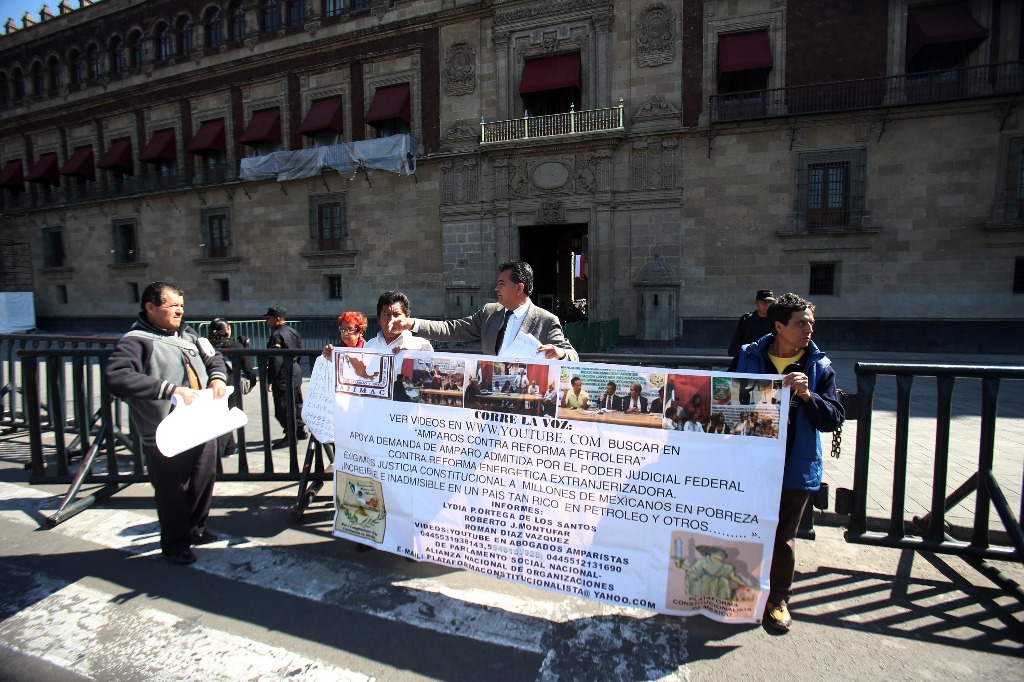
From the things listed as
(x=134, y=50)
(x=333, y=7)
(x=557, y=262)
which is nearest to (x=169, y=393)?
(x=557, y=262)

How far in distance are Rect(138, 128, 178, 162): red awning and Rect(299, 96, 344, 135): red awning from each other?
8688mm

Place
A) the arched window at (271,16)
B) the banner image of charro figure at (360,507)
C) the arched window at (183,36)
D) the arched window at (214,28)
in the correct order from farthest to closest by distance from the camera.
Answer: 1. the arched window at (183,36)
2. the arched window at (214,28)
3. the arched window at (271,16)
4. the banner image of charro figure at (360,507)

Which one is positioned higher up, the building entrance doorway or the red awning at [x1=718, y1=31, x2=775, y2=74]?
the red awning at [x1=718, y1=31, x2=775, y2=74]

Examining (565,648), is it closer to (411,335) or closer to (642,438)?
(642,438)

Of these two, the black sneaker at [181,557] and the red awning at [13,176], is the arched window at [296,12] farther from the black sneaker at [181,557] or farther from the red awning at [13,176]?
the black sneaker at [181,557]

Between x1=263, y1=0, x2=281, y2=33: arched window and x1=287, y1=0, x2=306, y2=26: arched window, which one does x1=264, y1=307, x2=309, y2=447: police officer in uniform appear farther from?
x1=263, y1=0, x2=281, y2=33: arched window

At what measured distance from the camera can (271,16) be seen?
74.4ft

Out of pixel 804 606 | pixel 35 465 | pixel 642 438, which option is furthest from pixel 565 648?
pixel 35 465

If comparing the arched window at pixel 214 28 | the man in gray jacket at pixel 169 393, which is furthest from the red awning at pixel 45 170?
the man in gray jacket at pixel 169 393

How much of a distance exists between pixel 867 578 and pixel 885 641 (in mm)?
712

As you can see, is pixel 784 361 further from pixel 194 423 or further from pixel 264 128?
pixel 264 128

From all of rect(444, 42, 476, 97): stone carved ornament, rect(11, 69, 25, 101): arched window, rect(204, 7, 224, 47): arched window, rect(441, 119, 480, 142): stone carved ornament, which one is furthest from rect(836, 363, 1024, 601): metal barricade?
rect(11, 69, 25, 101): arched window

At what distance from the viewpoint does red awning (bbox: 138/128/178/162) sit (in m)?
24.8

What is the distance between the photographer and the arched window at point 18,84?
29.7 metres
